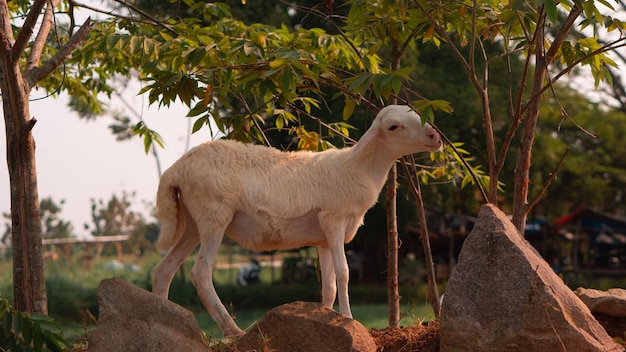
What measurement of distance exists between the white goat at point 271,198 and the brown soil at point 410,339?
0.40 m

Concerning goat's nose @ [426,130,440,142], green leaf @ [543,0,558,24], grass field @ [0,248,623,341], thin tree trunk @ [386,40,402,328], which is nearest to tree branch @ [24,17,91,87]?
thin tree trunk @ [386,40,402,328]

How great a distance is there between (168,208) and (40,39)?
6.46ft

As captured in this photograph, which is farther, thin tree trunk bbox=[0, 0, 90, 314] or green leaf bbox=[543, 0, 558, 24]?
thin tree trunk bbox=[0, 0, 90, 314]

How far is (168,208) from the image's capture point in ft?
21.0

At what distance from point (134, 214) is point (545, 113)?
19088mm

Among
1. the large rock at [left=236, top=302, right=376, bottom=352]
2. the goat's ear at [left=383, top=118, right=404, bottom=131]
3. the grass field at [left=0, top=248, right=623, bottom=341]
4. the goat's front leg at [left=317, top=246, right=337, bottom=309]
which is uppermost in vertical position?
the goat's ear at [left=383, top=118, right=404, bottom=131]

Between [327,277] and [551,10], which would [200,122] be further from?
[551,10]

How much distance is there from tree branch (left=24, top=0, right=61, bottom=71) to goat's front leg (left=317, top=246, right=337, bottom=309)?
276 cm

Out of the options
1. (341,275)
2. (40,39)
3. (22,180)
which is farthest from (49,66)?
(341,275)

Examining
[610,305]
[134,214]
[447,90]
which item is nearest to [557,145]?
[447,90]

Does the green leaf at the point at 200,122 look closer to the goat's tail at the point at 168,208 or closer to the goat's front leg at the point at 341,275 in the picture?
the goat's tail at the point at 168,208

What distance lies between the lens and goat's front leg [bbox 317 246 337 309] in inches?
259

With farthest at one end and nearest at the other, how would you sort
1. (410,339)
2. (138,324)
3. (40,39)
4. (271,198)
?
(40,39) < (271,198) < (410,339) < (138,324)

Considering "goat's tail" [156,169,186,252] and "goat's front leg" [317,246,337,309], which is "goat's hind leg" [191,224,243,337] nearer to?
"goat's tail" [156,169,186,252]
